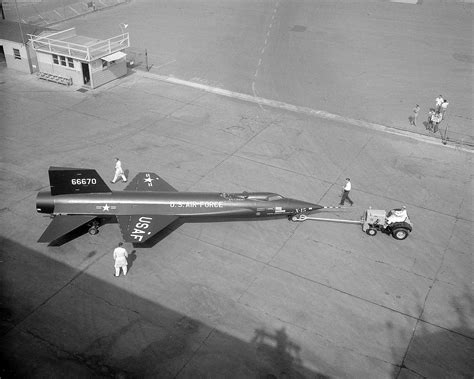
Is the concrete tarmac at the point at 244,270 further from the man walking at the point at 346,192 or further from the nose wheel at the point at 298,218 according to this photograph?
the man walking at the point at 346,192

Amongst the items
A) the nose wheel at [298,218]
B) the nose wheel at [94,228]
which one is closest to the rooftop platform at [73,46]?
the nose wheel at [94,228]

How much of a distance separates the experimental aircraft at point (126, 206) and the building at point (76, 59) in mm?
17948

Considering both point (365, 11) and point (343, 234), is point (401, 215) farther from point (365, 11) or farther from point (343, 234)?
point (365, 11)

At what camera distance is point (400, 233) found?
23.3m

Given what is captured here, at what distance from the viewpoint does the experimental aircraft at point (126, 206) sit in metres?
21.4

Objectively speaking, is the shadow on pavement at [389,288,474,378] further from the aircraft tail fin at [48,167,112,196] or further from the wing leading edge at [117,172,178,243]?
the aircraft tail fin at [48,167,112,196]

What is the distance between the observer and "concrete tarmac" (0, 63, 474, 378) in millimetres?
17375

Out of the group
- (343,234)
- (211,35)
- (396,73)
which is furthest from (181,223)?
(211,35)

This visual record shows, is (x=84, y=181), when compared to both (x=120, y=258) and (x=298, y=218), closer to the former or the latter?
(x=120, y=258)

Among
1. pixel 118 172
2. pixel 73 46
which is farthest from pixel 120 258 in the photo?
pixel 73 46

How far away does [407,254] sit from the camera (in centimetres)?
2283

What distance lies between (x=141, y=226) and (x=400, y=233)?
12780 mm

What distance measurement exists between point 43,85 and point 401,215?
30119 millimetres

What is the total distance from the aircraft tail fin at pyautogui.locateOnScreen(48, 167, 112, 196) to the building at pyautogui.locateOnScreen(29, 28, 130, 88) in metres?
17.8
